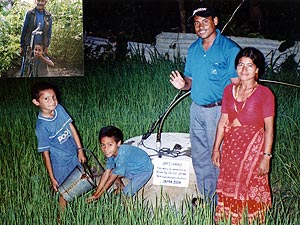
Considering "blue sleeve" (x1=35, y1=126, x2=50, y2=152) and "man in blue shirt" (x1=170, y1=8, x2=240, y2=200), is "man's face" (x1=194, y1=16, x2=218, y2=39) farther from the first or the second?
"blue sleeve" (x1=35, y1=126, x2=50, y2=152)

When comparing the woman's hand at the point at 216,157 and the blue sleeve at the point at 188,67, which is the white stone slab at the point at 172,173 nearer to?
the woman's hand at the point at 216,157

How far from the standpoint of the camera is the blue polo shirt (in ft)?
7.63

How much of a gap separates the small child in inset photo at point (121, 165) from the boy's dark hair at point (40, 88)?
33cm

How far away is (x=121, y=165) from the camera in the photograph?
8.34ft

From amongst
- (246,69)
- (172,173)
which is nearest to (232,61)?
(246,69)

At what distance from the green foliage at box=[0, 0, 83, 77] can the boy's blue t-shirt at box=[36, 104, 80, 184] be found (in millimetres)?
276

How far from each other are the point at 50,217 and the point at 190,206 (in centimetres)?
72

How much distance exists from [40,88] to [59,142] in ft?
0.98

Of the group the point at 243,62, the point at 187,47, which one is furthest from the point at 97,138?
the point at 243,62

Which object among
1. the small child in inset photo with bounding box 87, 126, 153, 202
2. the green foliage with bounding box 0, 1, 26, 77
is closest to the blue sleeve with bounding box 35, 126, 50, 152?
the small child in inset photo with bounding box 87, 126, 153, 202

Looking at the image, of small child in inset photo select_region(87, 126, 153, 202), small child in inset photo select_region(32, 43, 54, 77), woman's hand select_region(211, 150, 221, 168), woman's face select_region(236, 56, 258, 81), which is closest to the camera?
woman's face select_region(236, 56, 258, 81)

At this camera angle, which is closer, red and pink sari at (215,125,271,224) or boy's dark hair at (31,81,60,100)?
red and pink sari at (215,125,271,224)

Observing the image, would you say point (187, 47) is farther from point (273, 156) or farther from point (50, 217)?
point (50, 217)

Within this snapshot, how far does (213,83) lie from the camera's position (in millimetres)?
2352
